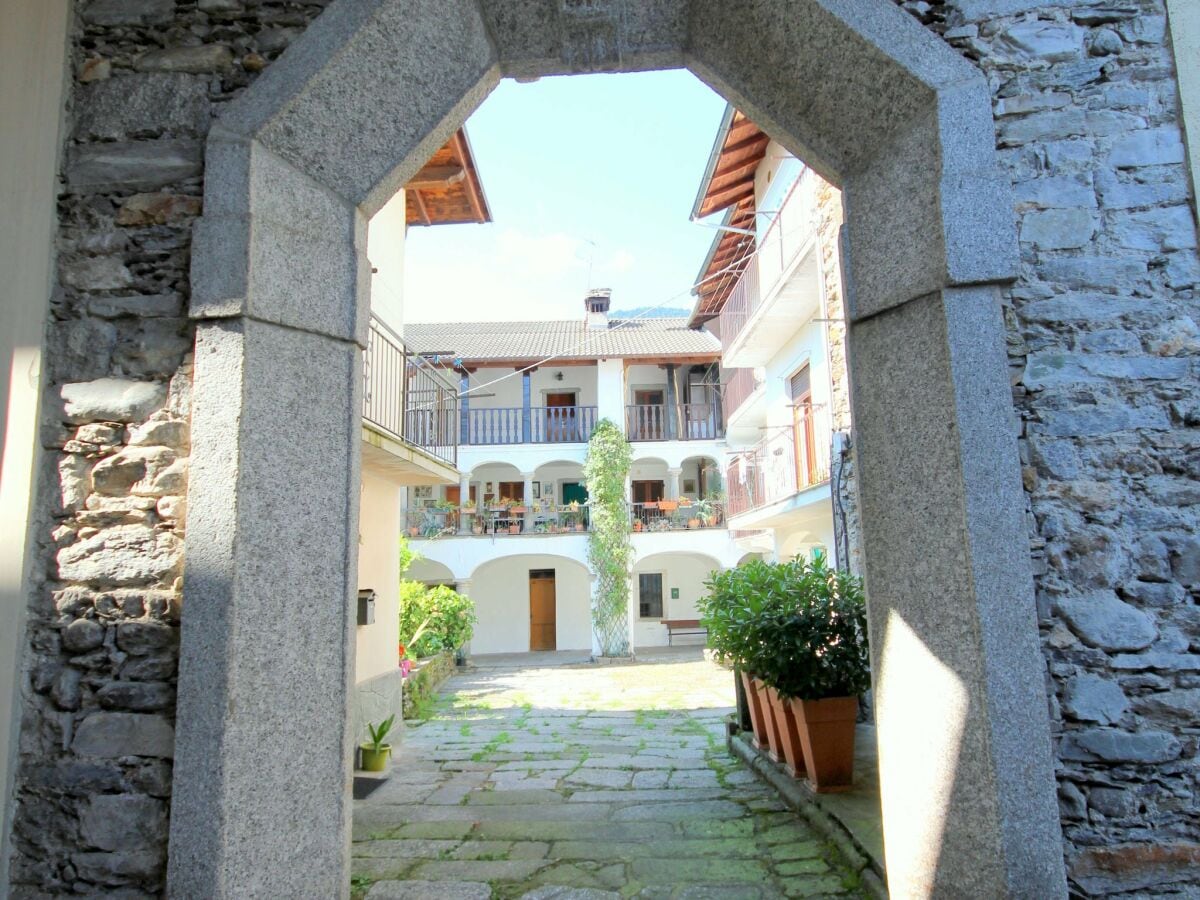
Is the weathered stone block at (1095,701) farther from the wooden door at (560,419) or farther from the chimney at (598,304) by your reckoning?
the chimney at (598,304)

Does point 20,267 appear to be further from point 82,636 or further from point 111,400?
point 82,636

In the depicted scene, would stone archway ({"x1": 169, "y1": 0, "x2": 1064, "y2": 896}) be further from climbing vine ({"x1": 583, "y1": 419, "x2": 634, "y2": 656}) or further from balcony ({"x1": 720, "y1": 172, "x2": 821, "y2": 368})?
climbing vine ({"x1": 583, "y1": 419, "x2": 634, "y2": 656})

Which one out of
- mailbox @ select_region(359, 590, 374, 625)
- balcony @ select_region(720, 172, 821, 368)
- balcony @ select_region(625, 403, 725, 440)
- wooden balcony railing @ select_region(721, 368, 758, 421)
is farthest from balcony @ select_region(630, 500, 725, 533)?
mailbox @ select_region(359, 590, 374, 625)

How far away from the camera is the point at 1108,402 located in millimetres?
2414

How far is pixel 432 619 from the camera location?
10.9m

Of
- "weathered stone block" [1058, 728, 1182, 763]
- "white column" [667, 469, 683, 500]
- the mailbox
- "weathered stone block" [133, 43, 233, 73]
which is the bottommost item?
"weathered stone block" [1058, 728, 1182, 763]

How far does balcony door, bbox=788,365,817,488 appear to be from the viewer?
938 centimetres

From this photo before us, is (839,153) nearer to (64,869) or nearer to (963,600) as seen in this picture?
(963,600)

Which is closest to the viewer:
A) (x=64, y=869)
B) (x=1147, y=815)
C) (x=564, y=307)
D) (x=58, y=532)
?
(x=1147, y=815)

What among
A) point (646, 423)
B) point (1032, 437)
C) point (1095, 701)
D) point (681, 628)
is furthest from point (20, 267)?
point (681, 628)

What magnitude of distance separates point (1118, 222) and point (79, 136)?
341 centimetres

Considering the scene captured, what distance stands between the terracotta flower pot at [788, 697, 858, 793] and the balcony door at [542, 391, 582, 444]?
14598 mm

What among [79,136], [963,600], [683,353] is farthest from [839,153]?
[683,353]

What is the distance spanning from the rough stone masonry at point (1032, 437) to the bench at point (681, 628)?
56.0 ft
